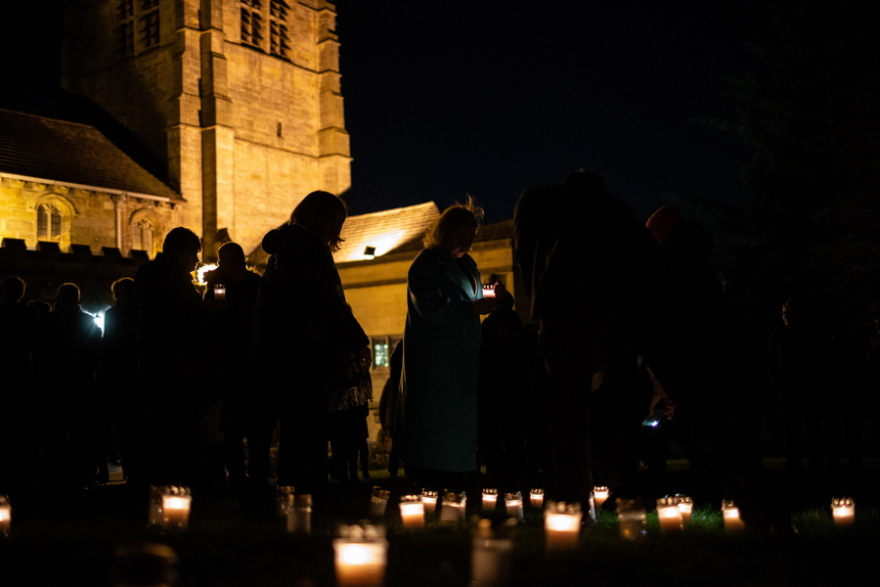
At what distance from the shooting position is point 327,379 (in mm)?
4977

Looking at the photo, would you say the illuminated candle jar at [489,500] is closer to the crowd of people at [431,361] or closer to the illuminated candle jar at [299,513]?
the crowd of people at [431,361]

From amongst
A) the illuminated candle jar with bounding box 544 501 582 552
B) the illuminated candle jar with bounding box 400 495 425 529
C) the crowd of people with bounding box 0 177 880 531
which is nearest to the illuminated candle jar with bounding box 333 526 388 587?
the illuminated candle jar with bounding box 544 501 582 552

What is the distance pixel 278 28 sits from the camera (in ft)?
147

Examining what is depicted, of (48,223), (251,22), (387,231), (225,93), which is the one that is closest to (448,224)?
(387,231)

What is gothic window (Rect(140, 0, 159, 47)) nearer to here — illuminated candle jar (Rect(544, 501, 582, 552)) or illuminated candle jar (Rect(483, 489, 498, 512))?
illuminated candle jar (Rect(483, 489, 498, 512))

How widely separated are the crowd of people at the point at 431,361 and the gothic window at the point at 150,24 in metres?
37.4

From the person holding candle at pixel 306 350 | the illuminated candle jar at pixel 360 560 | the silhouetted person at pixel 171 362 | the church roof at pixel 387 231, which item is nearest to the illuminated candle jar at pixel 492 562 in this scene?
the illuminated candle jar at pixel 360 560

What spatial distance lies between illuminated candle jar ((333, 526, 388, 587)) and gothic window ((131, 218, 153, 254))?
3418 centimetres

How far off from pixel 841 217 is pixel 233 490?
15044 millimetres

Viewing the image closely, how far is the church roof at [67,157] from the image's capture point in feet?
110

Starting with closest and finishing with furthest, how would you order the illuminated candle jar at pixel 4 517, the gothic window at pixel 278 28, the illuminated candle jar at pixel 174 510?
the illuminated candle jar at pixel 4 517 → the illuminated candle jar at pixel 174 510 → the gothic window at pixel 278 28

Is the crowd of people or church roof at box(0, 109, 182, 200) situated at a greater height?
church roof at box(0, 109, 182, 200)

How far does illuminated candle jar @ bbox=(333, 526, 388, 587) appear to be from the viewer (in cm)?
276

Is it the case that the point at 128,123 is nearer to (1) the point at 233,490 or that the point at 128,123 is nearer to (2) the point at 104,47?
(2) the point at 104,47
